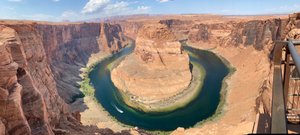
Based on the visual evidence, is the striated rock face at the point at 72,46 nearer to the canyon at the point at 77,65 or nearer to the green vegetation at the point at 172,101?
the canyon at the point at 77,65

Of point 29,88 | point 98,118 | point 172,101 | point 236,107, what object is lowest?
point 98,118

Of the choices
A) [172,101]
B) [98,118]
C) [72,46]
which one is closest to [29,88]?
[98,118]

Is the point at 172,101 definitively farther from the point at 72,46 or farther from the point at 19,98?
the point at 72,46

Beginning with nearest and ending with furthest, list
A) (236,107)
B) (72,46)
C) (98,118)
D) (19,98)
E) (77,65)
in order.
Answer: (19,98), (98,118), (236,107), (77,65), (72,46)

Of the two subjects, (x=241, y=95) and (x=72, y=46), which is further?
(x=72, y=46)

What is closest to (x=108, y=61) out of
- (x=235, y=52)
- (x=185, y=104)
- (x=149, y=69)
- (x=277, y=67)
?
(x=149, y=69)

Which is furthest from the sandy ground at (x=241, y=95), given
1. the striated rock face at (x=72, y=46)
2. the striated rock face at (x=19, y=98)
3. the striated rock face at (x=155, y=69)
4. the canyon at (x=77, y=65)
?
the striated rock face at (x=72, y=46)

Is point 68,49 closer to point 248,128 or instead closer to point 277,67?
point 248,128

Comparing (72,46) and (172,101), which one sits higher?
(72,46)
